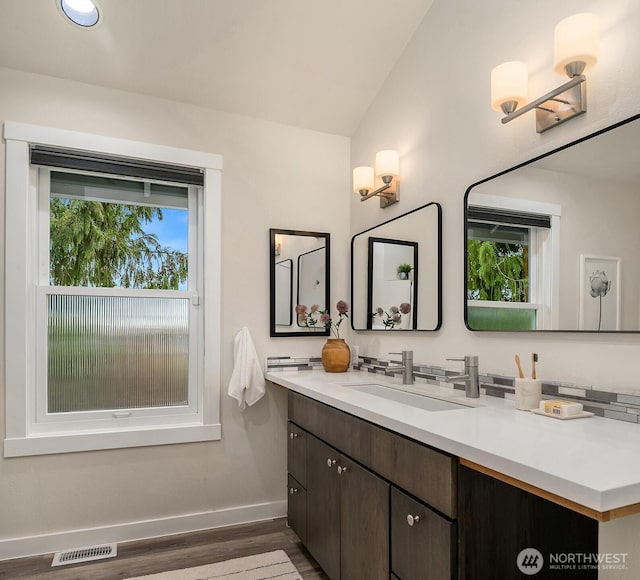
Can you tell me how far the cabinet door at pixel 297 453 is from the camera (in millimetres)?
2387

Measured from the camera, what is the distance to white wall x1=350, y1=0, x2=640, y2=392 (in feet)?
4.99

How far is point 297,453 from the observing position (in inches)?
A: 97.9

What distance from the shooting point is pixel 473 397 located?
1966 mm

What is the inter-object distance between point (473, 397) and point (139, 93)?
2290 millimetres

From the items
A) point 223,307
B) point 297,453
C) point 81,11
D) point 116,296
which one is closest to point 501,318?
point 297,453

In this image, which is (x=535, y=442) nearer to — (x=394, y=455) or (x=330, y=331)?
(x=394, y=455)

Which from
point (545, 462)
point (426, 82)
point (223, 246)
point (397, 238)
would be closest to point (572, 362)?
point (545, 462)

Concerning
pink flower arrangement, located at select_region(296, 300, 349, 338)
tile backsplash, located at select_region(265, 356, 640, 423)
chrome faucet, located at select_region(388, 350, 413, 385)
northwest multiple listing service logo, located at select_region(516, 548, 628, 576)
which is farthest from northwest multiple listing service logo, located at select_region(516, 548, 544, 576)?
pink flower arrangement, located at select_region(296, 300, 349, 338)

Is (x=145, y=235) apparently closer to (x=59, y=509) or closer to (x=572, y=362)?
(x=59, y=509)

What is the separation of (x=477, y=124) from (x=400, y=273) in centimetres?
83

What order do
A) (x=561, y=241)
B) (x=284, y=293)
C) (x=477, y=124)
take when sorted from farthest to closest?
(x=284, y=293) < (x=477, y=124) < (x=561, y=241)

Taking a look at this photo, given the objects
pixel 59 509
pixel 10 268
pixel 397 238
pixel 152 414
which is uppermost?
pixel 397 238

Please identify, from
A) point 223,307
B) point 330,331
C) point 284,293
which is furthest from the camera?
point 330,331

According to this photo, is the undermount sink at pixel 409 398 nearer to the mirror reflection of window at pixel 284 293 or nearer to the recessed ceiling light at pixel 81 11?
the mirror reflection of window at pixel 284 293
